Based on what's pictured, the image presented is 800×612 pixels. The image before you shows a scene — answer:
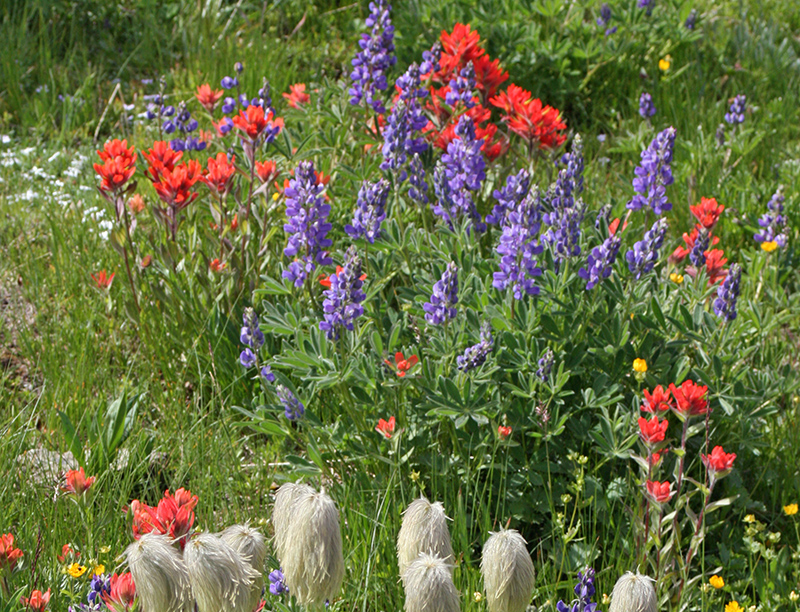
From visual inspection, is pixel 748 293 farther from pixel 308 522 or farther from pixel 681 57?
pixel 308 522

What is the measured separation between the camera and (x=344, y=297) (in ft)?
7.41

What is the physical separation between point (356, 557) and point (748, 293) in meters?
2.16

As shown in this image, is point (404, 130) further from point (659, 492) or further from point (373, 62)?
point (659, 492)

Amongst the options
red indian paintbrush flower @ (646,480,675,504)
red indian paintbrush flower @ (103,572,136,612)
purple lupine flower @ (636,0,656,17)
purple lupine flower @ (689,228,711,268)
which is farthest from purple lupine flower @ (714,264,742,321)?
purple lupine flower @ (636,0,656,17)

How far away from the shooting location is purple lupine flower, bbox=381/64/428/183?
284cm

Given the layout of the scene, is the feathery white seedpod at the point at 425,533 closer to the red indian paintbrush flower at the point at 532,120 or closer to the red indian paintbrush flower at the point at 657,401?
the red indian paintbrush flower at the point at 657,401

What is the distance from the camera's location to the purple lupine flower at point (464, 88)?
3199mm

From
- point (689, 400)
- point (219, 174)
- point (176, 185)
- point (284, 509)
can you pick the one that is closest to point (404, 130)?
point (219, 174)

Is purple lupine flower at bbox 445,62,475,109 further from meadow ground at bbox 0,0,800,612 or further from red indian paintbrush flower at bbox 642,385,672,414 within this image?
red indian paintbrush flower at bbox 642,385,672,414

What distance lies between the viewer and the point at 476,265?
2824mm

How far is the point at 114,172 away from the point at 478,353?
1455 millimetres

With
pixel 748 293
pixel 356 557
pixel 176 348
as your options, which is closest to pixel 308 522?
pixel 356 557

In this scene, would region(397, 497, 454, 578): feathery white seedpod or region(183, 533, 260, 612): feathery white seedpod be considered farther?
region(397, 497, 454, 578): feathery white seedpod

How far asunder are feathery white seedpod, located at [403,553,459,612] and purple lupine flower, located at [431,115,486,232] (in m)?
1.73
